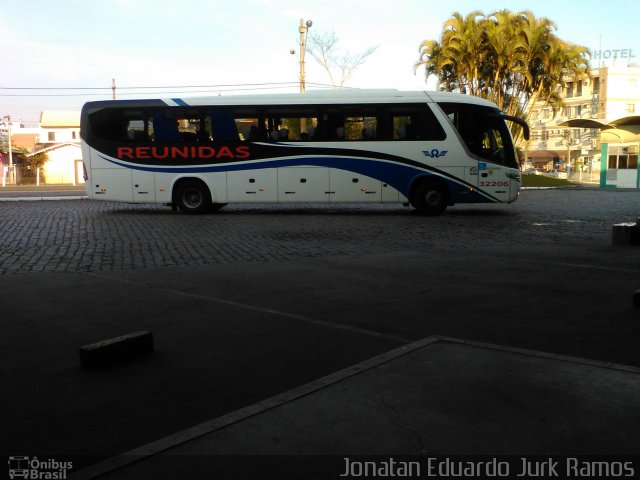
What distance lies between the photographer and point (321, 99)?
1841 centimetres

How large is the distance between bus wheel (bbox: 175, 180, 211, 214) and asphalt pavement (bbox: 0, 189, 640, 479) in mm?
8622

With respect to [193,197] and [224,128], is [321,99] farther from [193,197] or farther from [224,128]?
[193,197]

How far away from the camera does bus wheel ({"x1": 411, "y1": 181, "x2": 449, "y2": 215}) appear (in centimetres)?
1815

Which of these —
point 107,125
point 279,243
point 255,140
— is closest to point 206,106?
point 255,140

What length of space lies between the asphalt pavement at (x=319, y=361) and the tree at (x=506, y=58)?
31.5 metres

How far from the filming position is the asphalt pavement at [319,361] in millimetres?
3076

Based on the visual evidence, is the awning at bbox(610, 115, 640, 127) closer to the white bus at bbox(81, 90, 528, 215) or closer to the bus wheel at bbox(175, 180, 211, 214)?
the white bus at bbox(81, 90, 528, 215)

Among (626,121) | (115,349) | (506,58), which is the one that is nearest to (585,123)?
(626,121)

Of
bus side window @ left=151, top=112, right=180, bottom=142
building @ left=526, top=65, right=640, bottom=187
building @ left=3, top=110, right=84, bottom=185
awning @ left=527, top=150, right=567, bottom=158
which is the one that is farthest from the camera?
awning @ left=527, top=150, right=567, bottom=158

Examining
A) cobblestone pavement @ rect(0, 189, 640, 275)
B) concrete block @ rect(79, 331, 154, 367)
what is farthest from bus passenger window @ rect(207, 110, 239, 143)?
concrete block @ rect(79, 331, 154, 367)

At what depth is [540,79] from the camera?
40.0 metres

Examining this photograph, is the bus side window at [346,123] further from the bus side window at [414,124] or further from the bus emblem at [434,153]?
the bus emblem at [434,153]

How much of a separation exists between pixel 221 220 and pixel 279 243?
549 cm

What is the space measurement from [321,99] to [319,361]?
14710 millimetres
